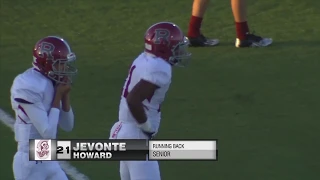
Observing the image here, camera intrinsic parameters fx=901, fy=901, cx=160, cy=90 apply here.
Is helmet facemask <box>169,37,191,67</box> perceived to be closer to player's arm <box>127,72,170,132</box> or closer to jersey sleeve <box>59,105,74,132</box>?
player's arm <box>127,72,170,132</box>

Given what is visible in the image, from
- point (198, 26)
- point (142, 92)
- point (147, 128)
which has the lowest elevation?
point (147, 128)

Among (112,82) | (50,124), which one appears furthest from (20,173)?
(112,82)

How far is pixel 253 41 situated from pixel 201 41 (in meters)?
0.62

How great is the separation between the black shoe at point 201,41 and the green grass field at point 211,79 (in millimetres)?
73

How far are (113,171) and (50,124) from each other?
6.02 feet

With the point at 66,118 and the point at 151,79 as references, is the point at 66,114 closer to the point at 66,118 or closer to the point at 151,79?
the point at 66,118

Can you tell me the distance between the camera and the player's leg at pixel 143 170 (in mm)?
6209

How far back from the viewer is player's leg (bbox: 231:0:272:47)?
10336 millimetres

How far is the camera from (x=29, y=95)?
19.9ft

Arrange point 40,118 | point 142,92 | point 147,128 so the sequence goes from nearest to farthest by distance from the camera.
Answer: point 40,118
point 142,92
point 147,128

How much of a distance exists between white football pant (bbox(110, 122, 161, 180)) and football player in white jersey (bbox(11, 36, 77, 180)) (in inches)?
17.3

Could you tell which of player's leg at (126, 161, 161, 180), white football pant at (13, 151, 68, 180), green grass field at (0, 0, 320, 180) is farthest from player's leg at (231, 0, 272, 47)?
white football pant at (13, 151, 68, 180)

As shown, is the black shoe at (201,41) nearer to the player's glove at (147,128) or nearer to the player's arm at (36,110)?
the player's glove at (147,128)

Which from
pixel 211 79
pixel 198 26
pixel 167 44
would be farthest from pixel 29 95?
pixel 198 26
